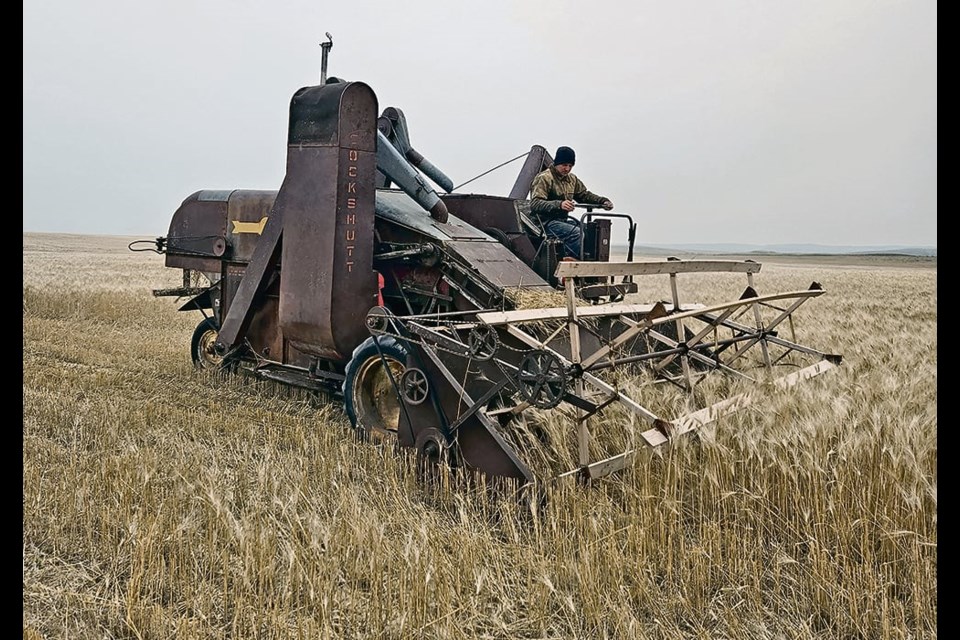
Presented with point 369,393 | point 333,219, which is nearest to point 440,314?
point 369,393

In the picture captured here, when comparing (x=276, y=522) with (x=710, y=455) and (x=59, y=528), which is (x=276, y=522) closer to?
(x=59, y=528)

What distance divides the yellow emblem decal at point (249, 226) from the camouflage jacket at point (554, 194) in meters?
2.43

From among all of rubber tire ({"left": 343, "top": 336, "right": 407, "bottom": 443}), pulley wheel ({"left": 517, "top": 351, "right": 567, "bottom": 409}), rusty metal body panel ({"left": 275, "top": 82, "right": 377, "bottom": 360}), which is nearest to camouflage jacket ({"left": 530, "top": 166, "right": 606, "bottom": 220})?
rusty metal body panel ({"left": 275, "top": 82, "right": 377, "bottom": 360})

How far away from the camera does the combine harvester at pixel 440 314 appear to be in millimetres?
4062

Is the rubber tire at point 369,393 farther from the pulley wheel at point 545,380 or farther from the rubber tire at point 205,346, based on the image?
the rubber tire at point 205,346

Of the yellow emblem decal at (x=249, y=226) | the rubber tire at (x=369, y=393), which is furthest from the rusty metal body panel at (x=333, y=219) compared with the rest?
the yellow emblem decal at (x=249, y=226)

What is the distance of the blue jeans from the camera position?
6803mm

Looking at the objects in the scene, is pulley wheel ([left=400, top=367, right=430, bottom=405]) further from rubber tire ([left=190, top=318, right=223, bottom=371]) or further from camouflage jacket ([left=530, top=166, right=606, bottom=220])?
rubber tire ([left=190, top=318, right=223, bottom=371])

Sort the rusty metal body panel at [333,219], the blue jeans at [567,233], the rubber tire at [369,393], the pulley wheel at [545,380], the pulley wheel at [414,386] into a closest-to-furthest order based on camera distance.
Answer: the pulley wheel at [545,380] → the pulley wheel at [414,386] → the rubber tire at [369,393] → the rusty metal body panel at [333,219] → the blue jeans at [567,233]

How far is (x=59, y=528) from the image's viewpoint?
3.68 metres
